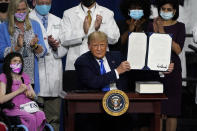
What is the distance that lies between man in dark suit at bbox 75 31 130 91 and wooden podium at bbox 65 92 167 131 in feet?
0.75

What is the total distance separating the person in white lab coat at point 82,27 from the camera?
5613 mm

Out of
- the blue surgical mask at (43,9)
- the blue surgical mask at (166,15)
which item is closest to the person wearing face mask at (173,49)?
the blue surgical mask at (166,15)

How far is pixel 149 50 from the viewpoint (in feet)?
16.5

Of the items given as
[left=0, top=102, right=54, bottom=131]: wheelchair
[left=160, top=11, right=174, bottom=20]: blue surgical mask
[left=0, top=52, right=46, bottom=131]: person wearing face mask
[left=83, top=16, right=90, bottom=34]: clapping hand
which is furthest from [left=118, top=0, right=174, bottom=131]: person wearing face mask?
[left=0, top=102, right=54, bottom=131]: wheelchair

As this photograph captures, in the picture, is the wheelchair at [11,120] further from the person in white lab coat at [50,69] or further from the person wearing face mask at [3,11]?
the person wearing face mask at [3,11]

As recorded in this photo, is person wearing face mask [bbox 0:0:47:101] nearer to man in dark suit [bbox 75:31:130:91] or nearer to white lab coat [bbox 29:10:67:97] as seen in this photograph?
white lab coat [bbox 29:10:67:97]

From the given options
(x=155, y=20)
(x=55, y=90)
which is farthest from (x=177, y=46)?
(x=55, y=90)

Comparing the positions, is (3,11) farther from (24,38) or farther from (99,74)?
(99,74)

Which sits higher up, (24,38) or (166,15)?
(166,15)

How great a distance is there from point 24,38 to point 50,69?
0.62 m

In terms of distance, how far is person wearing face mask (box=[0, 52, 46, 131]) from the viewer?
193 inches
